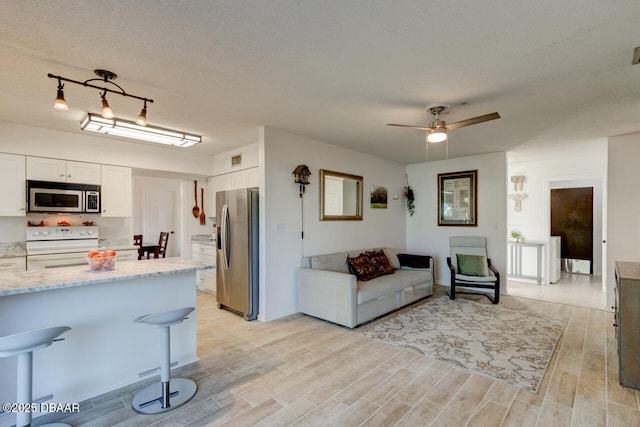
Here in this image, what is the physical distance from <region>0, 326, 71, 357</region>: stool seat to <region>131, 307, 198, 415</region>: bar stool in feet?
1.54

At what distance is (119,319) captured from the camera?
7.97ft

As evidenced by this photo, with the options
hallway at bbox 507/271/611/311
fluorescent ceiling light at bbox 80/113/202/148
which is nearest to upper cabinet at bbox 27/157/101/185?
fluorescent ceiling light at bbox 80/113/202/148

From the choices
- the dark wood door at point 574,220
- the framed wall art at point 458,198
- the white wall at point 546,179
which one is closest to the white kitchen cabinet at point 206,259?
the framed wall art at point 458,198

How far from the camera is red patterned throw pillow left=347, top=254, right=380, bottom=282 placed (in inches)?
171

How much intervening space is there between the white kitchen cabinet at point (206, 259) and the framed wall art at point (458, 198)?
4.49 metres

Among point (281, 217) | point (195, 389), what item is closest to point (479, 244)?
point (281, 217)

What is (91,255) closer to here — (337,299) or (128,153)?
(337,299)

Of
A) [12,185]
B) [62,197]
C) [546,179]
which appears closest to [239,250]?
[62,197]

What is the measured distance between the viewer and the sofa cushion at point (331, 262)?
430cm

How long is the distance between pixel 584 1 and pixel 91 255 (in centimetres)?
372

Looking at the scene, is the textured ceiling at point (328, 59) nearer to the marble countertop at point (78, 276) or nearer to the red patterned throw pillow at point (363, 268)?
the marble countertop at point (78, 276)

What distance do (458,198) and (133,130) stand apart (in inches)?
217

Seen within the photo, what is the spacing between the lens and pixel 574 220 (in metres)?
6.97

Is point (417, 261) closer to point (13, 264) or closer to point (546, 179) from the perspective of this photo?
point (546, 179)
